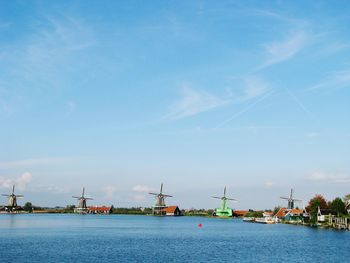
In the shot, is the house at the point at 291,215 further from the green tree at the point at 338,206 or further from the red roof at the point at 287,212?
the green tree at the point at 338,206

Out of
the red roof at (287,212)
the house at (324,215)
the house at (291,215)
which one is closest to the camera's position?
the house at (324,215)

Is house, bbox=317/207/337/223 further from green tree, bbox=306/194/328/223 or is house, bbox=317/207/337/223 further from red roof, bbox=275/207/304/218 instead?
red roof, bbox=275/207/304/218

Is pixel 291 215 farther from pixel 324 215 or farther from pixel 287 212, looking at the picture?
pixel 324 215

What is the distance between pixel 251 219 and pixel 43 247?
5282 inches

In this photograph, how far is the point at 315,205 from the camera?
461 feet

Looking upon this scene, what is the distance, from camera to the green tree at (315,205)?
451ft

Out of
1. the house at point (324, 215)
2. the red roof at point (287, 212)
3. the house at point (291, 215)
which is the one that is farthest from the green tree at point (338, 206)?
the red roof at point (287, 212)

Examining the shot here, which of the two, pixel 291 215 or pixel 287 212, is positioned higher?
pixel 287 212

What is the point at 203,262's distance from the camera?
56.3m

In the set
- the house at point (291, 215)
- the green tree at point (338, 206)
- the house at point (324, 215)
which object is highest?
the green tree at point (338, 206)

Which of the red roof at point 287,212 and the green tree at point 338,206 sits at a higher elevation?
the green tree at point 338,206

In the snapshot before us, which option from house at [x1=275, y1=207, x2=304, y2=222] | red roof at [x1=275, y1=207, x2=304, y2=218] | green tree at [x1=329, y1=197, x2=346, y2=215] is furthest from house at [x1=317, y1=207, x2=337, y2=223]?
red roof at [x1=275, y1=207, x2=304, y2=218]

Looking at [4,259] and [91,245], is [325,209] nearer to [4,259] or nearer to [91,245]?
[91,245]

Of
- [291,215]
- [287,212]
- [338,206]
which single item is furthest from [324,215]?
[287,212]
